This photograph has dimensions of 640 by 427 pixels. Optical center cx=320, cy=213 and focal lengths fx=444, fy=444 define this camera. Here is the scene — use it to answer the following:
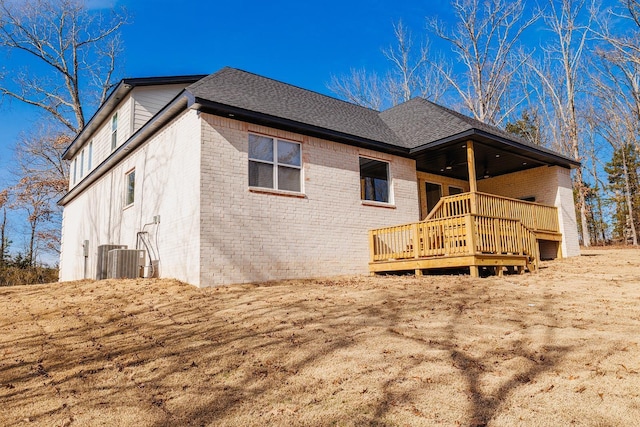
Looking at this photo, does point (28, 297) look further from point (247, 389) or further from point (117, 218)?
point (247, 389)

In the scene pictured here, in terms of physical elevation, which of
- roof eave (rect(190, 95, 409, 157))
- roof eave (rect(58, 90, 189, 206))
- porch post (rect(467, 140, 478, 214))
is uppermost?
roof eave (rect(58, 90, 189, 206))

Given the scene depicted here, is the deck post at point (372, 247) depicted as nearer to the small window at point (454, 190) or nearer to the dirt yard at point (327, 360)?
the dirt yard at point (327, 360)

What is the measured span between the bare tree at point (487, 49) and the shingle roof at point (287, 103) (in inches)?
595

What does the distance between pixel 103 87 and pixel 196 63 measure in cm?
636

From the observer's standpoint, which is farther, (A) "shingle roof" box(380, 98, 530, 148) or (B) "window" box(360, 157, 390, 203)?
(A) "shingle roof" box(380, 98, 530, 148)

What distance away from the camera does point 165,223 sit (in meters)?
10.9

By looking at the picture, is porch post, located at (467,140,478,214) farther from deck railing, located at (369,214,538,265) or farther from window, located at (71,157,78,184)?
window, located at (71,157,78,184)

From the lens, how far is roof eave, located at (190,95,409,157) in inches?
384

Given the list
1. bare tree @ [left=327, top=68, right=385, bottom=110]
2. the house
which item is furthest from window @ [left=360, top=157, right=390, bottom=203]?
bare tree @ [left=327, top=68, right=385, bottom=110]

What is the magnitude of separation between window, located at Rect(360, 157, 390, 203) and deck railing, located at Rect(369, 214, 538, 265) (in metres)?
1.45

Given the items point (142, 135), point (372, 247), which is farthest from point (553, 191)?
point (142, 135)

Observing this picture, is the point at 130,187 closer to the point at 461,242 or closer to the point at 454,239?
the point at 454,239

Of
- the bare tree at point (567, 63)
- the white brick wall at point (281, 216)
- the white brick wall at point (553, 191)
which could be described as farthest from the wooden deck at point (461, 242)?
the bare tree at point (567, 63)

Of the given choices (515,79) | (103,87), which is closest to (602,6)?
(515,79)
